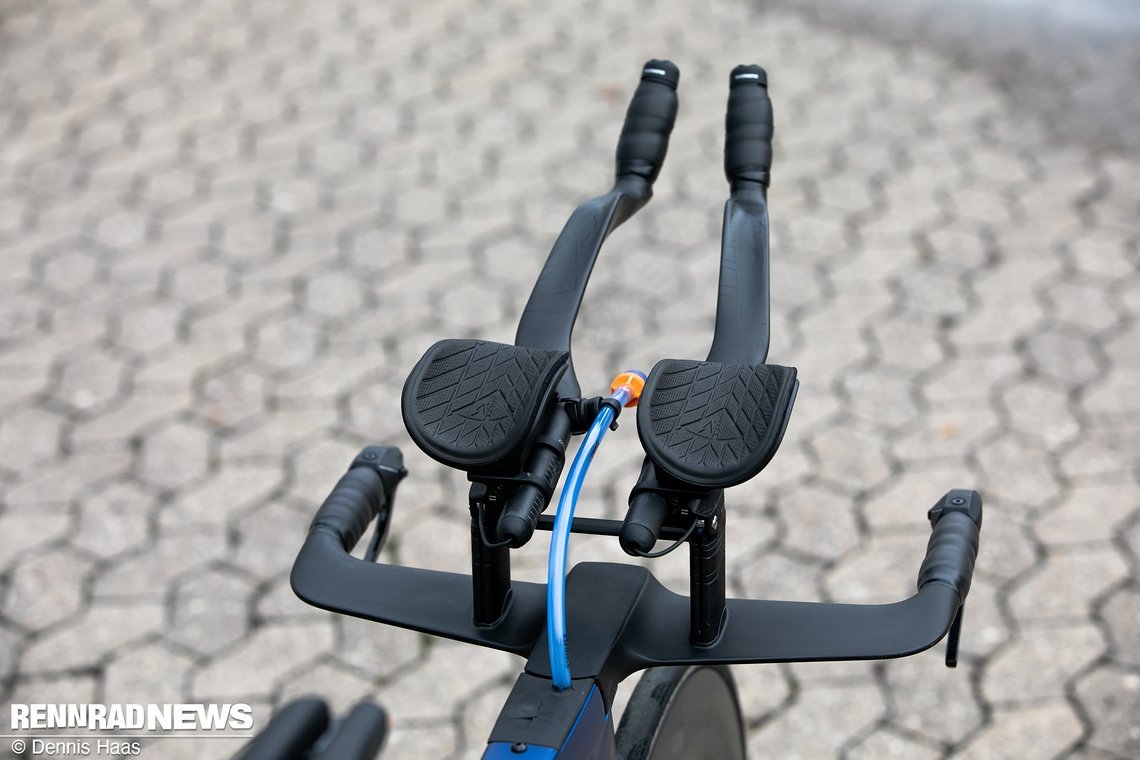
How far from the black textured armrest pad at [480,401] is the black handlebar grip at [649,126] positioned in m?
0.40

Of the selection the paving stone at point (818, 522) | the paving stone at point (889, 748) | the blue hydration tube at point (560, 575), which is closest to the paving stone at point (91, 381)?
the paving stone at point (818, 522)

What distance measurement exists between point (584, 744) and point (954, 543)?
0.53 m

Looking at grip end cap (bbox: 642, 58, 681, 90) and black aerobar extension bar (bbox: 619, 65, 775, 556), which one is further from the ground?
grip end cap (bbox: 642, 58, 681, 90)

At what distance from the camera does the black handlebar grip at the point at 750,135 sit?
1567mm

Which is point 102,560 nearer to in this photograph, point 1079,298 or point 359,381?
point 359,381

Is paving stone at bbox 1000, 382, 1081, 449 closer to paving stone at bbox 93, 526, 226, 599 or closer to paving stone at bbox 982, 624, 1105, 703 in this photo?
paving stone at bbox 982, 624, 1105, 703

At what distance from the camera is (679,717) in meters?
1.68

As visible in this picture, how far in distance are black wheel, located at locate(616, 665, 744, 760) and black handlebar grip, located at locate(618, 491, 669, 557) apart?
11.4 inches

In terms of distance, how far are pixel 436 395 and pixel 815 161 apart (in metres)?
4.17

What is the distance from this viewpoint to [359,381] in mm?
4199

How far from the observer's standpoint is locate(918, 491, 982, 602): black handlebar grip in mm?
1415

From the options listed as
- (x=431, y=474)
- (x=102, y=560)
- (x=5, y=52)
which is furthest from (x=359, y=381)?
(x=5, y=52)

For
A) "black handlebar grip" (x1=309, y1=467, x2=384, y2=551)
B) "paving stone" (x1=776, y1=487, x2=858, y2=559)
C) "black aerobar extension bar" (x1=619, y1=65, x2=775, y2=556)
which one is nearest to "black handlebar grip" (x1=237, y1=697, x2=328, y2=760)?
"black handlebar grip" (x1=309, y1=467, x2=384, y2=551)

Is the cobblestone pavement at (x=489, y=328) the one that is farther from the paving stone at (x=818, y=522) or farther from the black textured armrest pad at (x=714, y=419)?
the black textured armrest pad at (x=714, y=419)
